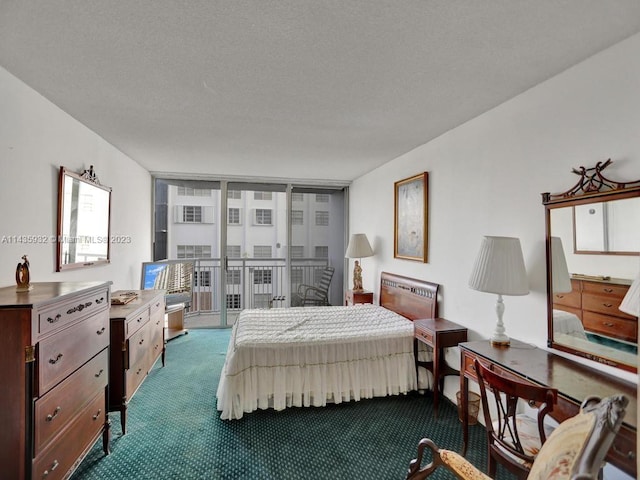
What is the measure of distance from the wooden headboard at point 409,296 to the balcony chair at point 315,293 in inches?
52.6

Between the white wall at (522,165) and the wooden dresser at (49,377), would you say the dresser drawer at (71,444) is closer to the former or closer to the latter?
the wooden dresser at (49,377)

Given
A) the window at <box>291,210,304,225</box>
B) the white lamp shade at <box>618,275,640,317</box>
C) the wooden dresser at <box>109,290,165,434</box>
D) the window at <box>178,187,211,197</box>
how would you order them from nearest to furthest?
the white lamp shade at <box>618,275,640,317</box>, the wooden dresser at <box>109,290,165,434</box>, the window at <box>178,187,211,197</box>, the window at <box>291,210,304,225</box>

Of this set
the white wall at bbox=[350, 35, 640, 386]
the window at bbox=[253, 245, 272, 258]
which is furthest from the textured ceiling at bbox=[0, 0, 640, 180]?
the window at bbox=[253, 245, 272, 258]

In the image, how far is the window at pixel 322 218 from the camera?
5.70 metres

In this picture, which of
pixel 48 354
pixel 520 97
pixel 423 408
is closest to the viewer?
pixel 48 354

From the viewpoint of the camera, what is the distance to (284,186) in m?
5.49

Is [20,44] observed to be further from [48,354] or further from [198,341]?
[198,341]

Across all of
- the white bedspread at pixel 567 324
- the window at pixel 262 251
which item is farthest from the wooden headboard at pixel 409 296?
the window at pixel 262 251

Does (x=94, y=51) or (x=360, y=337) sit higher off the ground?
(x=94, y=51)

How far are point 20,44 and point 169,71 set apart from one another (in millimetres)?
713

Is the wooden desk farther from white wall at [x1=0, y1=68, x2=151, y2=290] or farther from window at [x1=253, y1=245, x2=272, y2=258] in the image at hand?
window at [x1=253, y1=245, x2=272, y2=258]

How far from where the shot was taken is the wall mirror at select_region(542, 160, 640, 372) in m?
1.60

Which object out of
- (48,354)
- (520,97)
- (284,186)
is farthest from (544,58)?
(284,186)

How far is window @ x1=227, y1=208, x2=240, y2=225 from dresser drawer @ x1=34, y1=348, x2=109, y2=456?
3266mm
